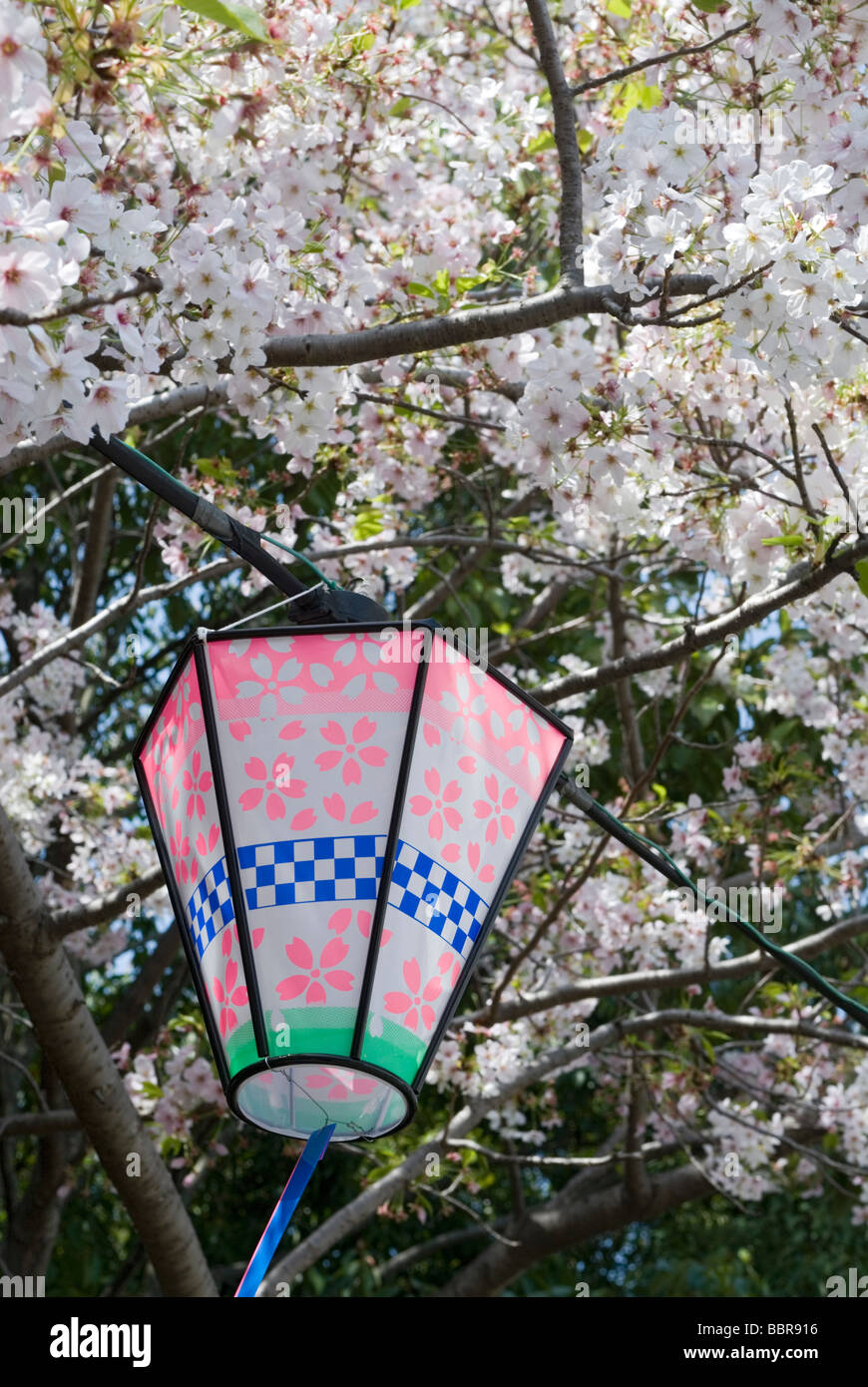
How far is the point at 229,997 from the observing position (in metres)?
1.57

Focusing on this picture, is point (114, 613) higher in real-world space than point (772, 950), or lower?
higher

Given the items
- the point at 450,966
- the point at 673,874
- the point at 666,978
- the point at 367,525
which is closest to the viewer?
the point at 450,966

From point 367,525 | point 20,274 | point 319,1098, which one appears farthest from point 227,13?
point 367,525

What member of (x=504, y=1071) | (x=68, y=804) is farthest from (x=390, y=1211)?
(x=68, y=804)

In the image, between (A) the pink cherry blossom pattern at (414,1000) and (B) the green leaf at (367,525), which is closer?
(A) the pink cherry blossom pattern at (414,1000)

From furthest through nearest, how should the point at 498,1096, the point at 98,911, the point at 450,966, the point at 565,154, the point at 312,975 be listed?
the point at 498,1096 → the point at 98,911 → the point at 565,154 → the point at 450,966 → the point at 312,975

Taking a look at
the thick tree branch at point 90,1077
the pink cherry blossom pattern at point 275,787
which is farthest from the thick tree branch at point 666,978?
the pink cherry blossom pattern at point 275,787

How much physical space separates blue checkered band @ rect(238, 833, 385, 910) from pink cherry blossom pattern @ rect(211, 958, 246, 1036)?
79mm

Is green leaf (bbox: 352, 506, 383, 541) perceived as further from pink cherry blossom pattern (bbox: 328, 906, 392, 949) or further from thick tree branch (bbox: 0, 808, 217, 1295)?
pink cherry blossom pattern (bbox: 328, 906, 392, 949)

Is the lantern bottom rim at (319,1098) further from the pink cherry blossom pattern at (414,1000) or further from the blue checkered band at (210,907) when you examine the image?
the blue checkered band at (210,907)

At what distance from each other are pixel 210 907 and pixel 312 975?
17cm

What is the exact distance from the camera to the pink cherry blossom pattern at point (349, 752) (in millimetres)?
1576

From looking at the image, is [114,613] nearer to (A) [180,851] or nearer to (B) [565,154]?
(B) [565,154]

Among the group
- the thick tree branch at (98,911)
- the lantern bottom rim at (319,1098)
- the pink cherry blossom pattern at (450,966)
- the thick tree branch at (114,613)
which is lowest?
the lantern bottom rim at (319,1098)
